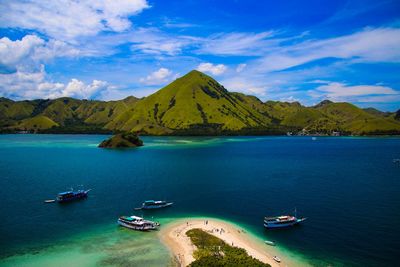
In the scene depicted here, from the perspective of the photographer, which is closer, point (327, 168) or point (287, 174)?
point (287, 174)

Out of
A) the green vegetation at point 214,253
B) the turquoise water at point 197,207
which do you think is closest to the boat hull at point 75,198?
the turquoise water at point 197,207

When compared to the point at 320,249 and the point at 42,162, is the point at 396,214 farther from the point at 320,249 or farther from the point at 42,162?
the point at 42,162

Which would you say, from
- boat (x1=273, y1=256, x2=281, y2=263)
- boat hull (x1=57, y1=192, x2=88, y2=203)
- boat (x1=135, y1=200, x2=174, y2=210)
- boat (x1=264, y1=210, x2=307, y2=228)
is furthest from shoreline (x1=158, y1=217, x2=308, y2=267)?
boat hull (x1=57, y1=192, x2=88, y2=203)

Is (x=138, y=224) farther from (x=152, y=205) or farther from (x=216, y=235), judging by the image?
(x=216, y=235)

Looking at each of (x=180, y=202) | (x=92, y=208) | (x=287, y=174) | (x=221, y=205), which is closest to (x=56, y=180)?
(x=92, y=208)

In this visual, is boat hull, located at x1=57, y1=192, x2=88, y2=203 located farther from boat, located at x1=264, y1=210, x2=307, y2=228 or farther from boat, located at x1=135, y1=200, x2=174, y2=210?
boat, located at x1=264, y1=210, x2=307, y2=228

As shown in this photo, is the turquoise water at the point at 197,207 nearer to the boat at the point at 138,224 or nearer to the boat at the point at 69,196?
the boat at the point at 138,224
